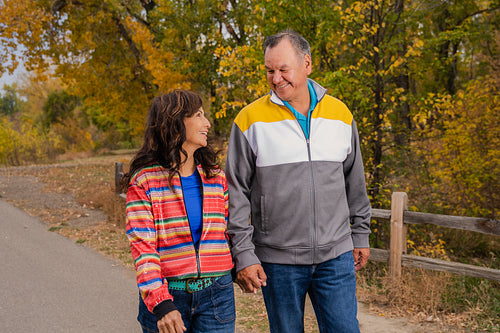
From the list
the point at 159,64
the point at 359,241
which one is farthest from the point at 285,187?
the point at 159,64

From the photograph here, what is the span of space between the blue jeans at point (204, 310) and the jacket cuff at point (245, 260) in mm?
123

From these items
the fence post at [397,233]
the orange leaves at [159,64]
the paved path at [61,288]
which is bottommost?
the paved path at [61,288]

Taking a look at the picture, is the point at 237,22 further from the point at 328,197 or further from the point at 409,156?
the point at 328,197

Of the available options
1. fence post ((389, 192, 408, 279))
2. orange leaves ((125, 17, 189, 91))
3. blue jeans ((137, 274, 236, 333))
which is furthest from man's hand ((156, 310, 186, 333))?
orange leaves ((125, 17, 189, 91))

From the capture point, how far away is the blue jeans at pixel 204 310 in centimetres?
234

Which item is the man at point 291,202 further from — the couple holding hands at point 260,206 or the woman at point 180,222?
the woman at point 180,222

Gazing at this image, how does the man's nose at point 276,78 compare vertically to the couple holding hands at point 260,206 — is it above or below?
above

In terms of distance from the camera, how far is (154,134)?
2.47m

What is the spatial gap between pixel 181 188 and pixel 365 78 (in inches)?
210

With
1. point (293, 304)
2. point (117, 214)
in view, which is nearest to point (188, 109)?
point (293, 304)

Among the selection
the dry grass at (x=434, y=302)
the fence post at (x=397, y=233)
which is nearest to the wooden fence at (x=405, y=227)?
the fence post at (x=397, y=233)

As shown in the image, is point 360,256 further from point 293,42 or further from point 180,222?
point 293,42

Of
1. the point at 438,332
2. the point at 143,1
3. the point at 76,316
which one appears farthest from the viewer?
the point at 143,1

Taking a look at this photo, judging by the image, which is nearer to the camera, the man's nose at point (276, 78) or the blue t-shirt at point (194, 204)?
the blue t-shirt at point (194, 204)
